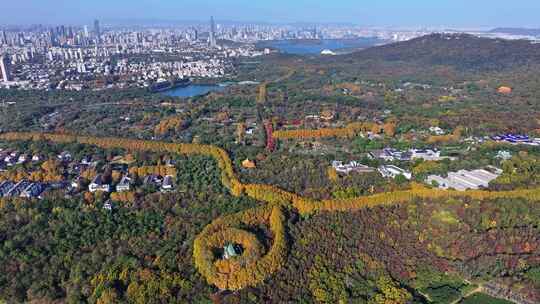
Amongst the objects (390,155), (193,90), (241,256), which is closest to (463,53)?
Answer: (193,90)

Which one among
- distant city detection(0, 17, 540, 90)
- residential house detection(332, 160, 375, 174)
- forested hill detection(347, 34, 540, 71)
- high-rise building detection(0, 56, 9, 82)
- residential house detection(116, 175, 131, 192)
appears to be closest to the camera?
residential house detection(116, 175, 131, 192)

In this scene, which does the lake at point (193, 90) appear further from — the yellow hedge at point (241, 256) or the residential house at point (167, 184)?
→ the yellow hedge at point (241, 256)

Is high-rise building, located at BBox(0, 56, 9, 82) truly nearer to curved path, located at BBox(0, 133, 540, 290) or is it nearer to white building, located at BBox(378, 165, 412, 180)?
curved path, located at BBox(0, 133, 540, 290)

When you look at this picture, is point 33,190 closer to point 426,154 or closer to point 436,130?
point 426,154

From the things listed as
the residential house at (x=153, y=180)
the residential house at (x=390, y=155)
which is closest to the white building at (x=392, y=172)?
the residential house at (x=390, y=155)

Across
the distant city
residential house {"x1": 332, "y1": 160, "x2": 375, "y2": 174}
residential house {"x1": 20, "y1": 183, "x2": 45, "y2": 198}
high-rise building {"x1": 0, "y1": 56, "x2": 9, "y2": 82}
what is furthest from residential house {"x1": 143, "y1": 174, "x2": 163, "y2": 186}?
high-rise building {"x1": 0, "y1": 56, "x2": 9, "y2": 82}
